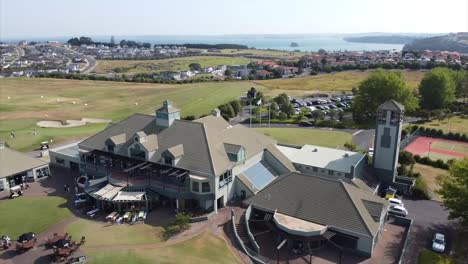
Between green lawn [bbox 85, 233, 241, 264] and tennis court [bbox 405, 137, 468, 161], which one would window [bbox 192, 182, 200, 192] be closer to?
green lawn [bbox 85, 233, 241, 264]

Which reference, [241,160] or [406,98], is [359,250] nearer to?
[241,160]

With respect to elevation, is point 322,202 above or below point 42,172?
above

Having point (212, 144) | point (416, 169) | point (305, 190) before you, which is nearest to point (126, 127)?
point (212, 144)

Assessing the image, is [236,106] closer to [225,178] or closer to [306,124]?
[306,124]

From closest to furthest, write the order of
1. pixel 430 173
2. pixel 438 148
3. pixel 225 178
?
pixel 225 178, pixel 430 173, pixel 438 148

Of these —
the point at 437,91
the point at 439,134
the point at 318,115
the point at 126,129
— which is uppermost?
the point at 437,91

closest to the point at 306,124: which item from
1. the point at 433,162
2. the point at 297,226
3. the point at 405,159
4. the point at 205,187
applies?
the point at 433,162

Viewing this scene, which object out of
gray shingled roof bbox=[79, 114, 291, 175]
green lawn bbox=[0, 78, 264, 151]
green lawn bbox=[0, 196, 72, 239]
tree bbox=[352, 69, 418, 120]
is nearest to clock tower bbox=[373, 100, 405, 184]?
gray shingled roof bbox=[79, 114, 291, 175]
